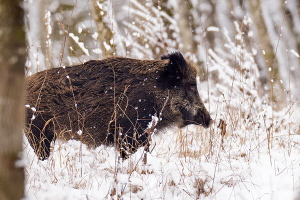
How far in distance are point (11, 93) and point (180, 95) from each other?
338cm

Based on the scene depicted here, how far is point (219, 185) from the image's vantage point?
3.85 meters

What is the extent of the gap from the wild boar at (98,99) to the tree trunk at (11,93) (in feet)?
7.83

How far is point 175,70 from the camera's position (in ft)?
17.4

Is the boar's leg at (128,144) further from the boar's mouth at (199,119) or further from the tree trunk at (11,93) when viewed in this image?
the tree trunk at (11,93)

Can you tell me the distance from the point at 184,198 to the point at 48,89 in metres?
2.09

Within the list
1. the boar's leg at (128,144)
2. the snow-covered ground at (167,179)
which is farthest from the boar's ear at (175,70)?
the snow-covered ground at (167,179)

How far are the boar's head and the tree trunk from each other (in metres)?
3.05

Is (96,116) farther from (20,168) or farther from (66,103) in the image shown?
(20,168)

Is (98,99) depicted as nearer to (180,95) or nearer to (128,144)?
(128,144)

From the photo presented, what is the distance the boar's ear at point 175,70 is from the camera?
525cm

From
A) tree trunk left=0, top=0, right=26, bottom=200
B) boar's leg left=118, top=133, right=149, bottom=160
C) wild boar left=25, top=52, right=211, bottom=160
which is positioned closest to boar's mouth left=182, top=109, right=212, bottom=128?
wild boar left=25, top=52, right=211, bottom=160

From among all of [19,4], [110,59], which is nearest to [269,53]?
[110,59]

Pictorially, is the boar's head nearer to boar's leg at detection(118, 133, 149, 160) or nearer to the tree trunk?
boar's leg at detection(118, 133, 149, 160)

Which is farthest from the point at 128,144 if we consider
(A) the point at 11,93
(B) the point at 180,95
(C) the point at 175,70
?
(A) the point at 11,93
